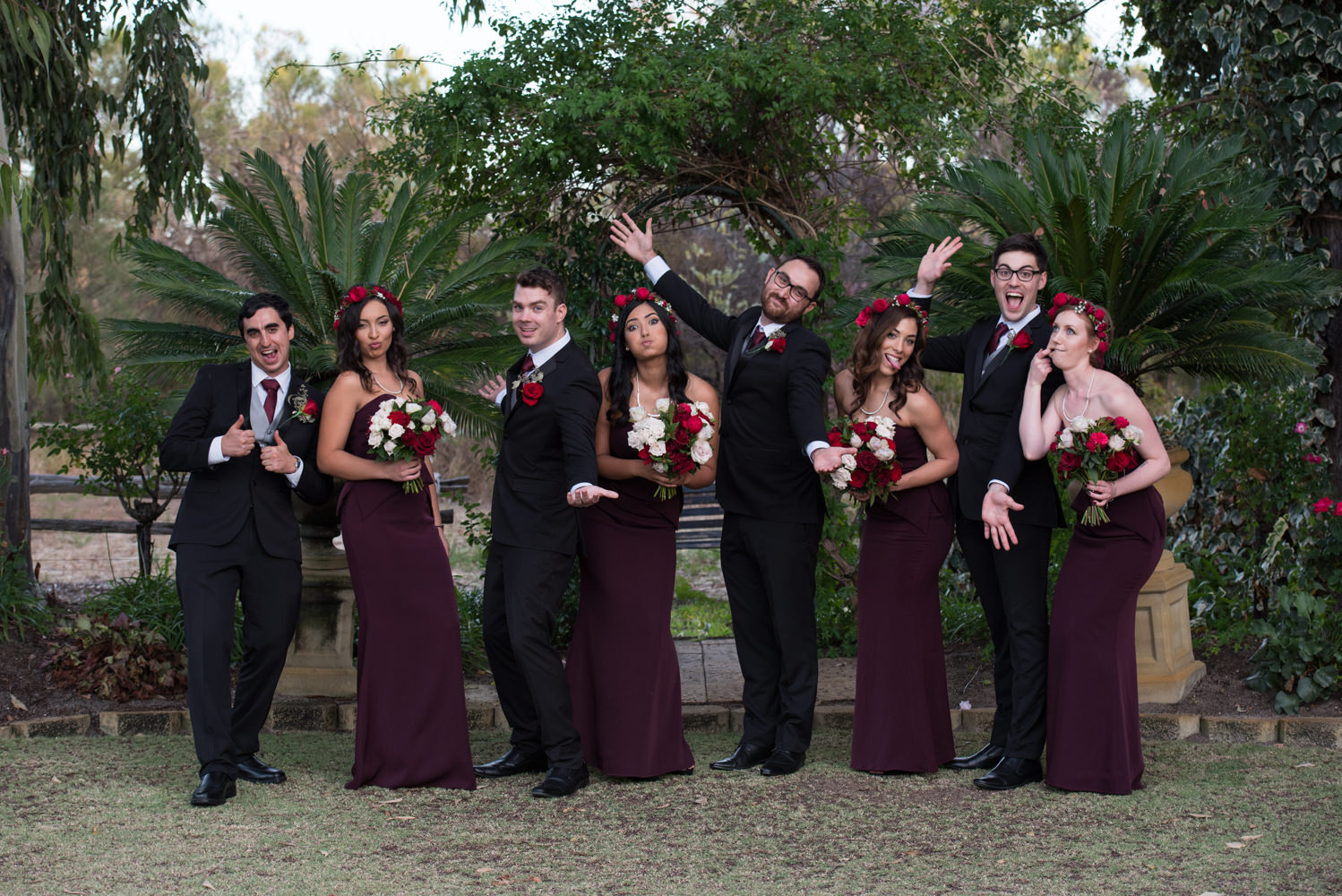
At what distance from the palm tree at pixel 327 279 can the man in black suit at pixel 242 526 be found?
1.45 m

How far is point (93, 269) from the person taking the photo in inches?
944

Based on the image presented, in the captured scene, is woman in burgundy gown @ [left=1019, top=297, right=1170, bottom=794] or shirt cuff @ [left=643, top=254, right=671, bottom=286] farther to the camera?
shirt cuff @ [left=643, top=254, right=671, bottom=286]

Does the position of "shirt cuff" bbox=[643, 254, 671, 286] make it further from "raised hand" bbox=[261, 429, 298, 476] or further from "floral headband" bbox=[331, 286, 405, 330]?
"raised hand" bbox=[261, 429, 298, 476]

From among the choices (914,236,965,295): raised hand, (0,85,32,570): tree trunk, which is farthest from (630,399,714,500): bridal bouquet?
(0,85,32,570): tree trunk

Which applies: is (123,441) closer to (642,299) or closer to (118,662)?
(118,662)

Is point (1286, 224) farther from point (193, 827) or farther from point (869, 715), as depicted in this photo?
point (193, 827)

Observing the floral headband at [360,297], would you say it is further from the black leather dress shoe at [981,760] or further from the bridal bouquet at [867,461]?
the black leather dress shoe at [981,760]

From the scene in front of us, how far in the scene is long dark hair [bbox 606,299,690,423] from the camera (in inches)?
212

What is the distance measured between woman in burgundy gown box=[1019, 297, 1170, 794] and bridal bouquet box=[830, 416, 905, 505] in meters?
0.54

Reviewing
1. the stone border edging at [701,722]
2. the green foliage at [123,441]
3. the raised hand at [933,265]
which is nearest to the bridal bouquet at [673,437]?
the raised hand at [933,265]

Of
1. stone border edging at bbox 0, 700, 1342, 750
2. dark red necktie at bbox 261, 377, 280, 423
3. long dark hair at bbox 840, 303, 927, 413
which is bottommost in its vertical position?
stone border edging at bbox 0, 700, 1342, 750

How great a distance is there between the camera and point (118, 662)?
6727mm

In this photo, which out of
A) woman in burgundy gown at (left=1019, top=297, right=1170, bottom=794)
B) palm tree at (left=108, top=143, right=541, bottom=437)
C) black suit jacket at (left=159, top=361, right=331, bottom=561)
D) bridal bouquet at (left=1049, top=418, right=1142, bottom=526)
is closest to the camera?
bridal bouquet at (left=1049, top=418, right=1142, bottom=526)

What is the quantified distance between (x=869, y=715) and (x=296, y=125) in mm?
25192
